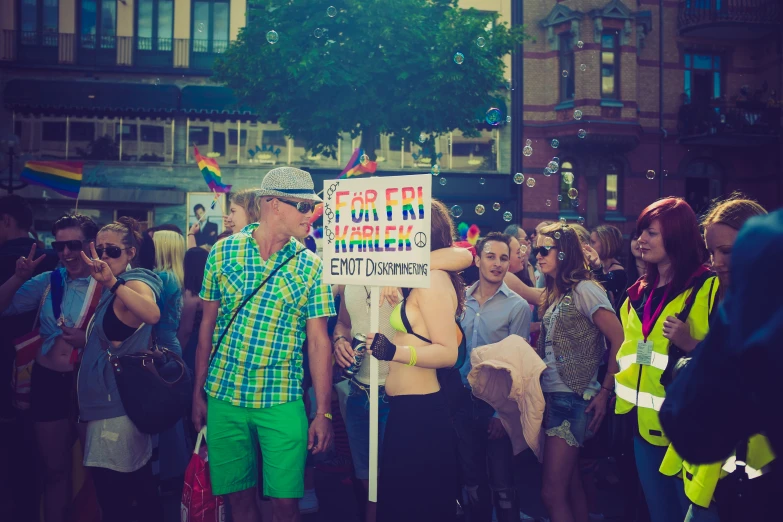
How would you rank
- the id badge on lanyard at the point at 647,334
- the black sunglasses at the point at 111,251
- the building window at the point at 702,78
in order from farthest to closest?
the building window at the point at 702,78 < the black sunglasses at the point at 111,251 < the id badge on lanyard at the point at 647,334

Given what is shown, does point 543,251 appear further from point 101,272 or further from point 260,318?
point 101,272

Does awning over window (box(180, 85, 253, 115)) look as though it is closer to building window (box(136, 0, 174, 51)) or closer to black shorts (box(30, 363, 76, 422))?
building window (box(136, 0, 174, 51))

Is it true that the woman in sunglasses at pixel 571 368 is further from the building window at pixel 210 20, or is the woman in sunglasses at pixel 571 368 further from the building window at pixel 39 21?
the building window at pixel 39 21

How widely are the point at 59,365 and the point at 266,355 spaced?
1.44 metres

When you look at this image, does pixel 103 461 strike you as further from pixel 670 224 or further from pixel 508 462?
pixel 670 224

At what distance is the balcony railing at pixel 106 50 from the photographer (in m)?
→ 21.4

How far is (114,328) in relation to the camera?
367 centimetres

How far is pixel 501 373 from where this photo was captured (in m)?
4.22

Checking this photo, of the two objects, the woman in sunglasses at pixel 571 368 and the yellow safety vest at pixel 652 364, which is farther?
the woman in sunglasses at pixel 571 368

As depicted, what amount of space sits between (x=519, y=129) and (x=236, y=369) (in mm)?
20321

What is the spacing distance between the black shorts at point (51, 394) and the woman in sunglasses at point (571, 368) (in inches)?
108

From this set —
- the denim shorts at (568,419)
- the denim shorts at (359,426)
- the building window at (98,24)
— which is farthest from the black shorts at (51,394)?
the building window at (98,24)

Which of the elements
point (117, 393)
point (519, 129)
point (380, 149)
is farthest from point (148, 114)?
point (117, 393)

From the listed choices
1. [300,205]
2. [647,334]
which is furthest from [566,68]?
[647,334]
